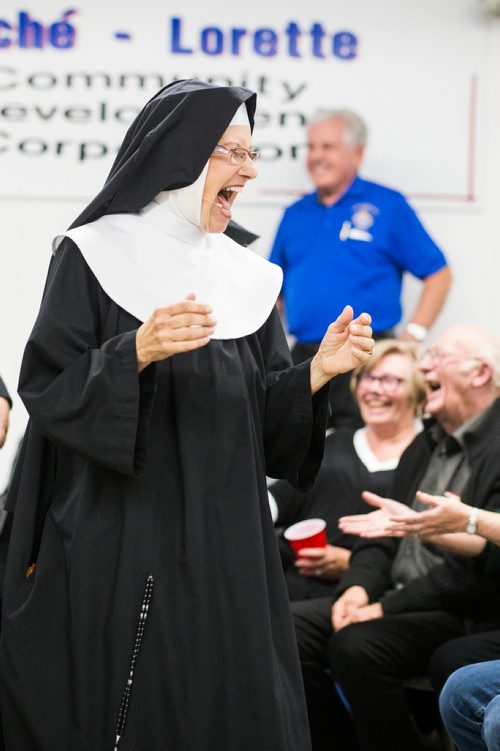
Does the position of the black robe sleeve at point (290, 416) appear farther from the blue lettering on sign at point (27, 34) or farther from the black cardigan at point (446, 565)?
the blue lettering on sign at point (27, 34)

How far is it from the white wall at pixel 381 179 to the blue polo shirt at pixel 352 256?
25 centimetres

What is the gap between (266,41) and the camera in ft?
19.5

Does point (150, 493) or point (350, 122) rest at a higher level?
point (350, 122)

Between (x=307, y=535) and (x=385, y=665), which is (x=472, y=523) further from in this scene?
(x=307, y=535)

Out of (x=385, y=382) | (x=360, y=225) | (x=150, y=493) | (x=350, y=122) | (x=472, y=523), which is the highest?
(x=350, y=122)

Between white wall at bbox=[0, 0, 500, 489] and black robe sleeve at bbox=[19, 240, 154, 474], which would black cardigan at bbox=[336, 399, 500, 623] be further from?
white wall at bbox=[0, 0, 500, 489]

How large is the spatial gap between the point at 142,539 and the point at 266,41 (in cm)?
389

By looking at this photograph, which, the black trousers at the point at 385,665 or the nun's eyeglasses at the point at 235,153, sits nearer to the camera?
the nun's eyeglasses at the point at 235,153

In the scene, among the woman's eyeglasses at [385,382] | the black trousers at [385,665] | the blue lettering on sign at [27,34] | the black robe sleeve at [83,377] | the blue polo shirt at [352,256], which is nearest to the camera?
the black robe sleeve at [83,377]

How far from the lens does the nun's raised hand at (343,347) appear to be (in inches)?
106

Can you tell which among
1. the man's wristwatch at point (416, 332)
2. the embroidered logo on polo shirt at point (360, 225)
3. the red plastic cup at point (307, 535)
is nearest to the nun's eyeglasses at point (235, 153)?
the red plastic cup at point (307, 535)

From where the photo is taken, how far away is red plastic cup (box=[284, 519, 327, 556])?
3.99m

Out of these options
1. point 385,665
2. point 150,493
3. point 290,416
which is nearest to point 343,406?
point 385,665

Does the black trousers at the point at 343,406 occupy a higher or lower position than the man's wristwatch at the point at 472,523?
higher
